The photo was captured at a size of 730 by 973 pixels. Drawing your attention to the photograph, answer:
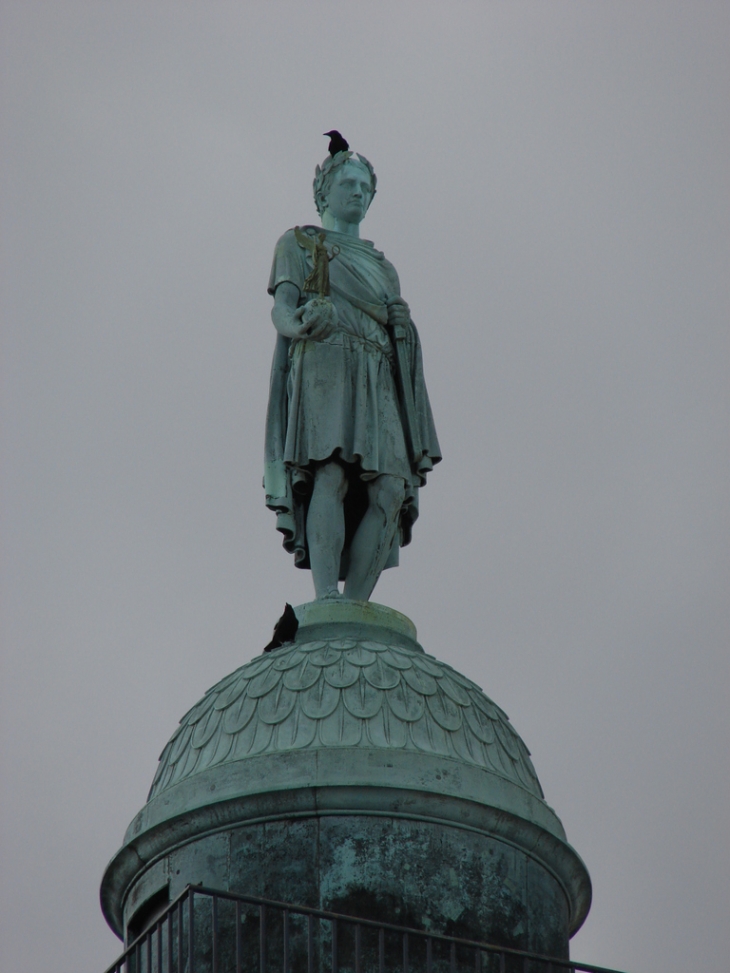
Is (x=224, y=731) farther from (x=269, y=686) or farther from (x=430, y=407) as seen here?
(x=430, y=407)

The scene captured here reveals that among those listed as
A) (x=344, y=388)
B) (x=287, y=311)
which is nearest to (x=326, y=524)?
(x=344, y=388)

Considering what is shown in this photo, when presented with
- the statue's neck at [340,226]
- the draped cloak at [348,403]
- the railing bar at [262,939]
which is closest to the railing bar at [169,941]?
the railing bar at [262,939]

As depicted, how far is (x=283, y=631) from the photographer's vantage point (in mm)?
23875

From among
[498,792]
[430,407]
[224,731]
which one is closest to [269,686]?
[224,731]

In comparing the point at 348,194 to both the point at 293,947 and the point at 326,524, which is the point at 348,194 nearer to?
the point at 326,524

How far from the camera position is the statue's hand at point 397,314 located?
26.0 m

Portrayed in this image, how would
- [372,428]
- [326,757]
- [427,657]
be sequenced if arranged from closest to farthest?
[326,757], [427,657], [372,428]

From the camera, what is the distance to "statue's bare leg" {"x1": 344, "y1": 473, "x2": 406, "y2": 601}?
25219 millimetres

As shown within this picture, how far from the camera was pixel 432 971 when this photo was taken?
68.1 ft

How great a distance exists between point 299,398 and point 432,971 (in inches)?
265

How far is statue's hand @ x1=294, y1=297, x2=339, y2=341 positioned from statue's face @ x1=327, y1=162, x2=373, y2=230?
1558mm

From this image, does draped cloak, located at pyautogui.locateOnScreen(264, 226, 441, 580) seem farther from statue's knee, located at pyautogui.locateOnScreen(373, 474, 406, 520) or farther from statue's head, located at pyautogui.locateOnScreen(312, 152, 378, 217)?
statue's head, located at pyautogui.locateOnScreen(312, 152, 378, 217)

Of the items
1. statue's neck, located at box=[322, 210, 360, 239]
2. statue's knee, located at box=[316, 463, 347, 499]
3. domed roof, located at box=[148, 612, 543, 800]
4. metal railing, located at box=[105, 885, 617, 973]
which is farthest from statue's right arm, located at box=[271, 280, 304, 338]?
metal railing, located at box=[105, 885, 617, 973]

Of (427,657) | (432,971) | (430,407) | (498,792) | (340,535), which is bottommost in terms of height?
(432,971)
